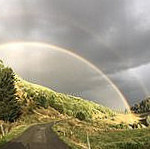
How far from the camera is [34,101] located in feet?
404

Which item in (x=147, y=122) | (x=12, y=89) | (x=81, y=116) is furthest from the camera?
(x=81, y=116)

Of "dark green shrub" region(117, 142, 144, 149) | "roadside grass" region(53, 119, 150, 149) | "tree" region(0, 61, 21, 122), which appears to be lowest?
"dark green shrub" region(117, 142, 144, 149)

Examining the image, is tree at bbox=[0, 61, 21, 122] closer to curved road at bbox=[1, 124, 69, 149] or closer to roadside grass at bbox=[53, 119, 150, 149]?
roadside grass at bbox=[53, 119, 150, 149]

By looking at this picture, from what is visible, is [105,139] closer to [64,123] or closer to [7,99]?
[64,123]

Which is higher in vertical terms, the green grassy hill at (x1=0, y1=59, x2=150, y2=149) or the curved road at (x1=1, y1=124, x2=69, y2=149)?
the green grassy hill at (x1=0, y1=59, x2=150, y2=149)

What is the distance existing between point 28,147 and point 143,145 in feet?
43.9

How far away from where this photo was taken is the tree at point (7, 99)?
6425 centimetres

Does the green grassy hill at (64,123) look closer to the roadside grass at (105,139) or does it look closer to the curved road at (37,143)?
the roadside grass at (105,139)

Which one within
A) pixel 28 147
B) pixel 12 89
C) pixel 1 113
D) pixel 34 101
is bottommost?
pixel 28 147

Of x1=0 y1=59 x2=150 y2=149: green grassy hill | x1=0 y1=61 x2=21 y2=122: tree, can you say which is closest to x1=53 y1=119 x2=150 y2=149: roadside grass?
x1=0 y1=59 x2=150 y2=149: green grassy hill

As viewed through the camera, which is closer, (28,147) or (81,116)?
(28,147)

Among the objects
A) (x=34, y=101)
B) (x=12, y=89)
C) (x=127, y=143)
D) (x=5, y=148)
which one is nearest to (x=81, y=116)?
(x=34, y=101)

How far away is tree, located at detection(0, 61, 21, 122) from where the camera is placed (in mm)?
64250

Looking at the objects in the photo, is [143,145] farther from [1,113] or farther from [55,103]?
[55,103]
